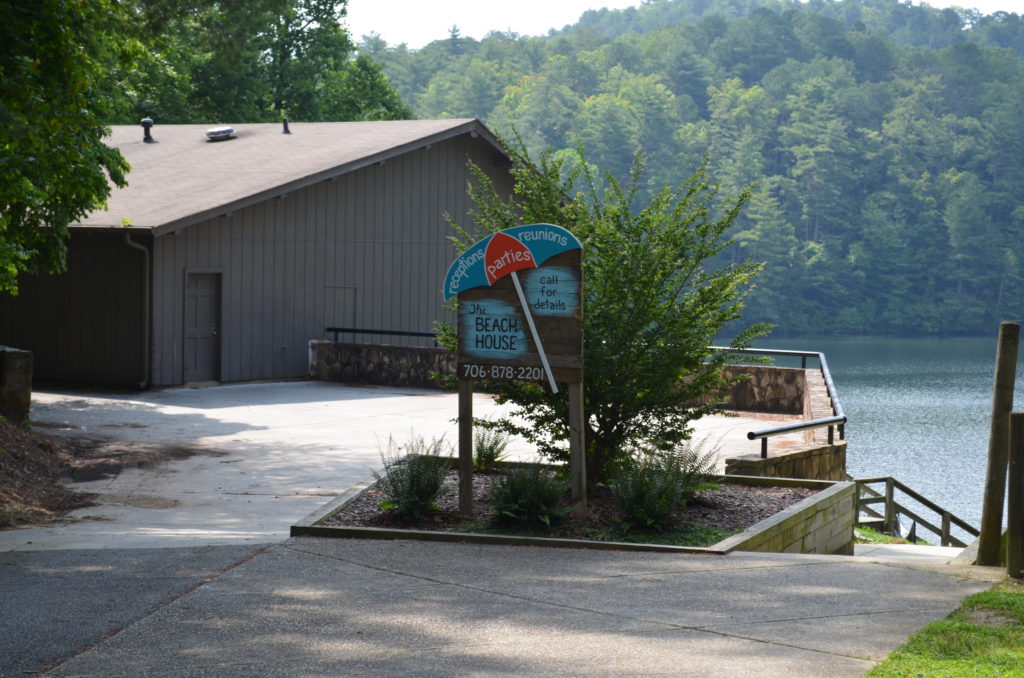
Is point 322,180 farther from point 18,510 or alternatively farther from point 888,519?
point 18,510

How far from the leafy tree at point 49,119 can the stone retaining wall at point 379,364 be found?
7.52m

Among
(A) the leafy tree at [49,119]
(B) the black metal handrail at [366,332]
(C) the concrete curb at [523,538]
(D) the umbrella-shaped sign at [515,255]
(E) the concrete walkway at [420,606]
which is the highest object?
(A) the leafy tree at [49,119]

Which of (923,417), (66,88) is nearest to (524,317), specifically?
(66,88)

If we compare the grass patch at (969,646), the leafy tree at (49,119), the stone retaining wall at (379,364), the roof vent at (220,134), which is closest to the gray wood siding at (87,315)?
the stone retaining wall at (379,364)

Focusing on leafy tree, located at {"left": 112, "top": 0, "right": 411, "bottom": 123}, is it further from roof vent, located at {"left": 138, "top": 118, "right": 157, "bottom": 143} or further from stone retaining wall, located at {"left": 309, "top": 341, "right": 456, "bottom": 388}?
stone retaining wall, located at {"left": 309, "top": 341, "right": 456, "bottom": 388}

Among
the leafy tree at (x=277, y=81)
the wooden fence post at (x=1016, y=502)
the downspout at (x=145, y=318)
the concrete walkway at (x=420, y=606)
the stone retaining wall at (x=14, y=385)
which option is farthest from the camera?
the leafy tree at (x=277, y=81)

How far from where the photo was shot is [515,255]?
8555 mm

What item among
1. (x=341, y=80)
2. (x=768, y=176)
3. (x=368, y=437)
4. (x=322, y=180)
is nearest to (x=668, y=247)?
(x=368, y=437)

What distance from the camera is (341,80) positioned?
1919 inches

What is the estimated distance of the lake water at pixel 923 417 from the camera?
29719mm

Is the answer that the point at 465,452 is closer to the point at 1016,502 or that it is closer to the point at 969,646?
the point at 1016,502

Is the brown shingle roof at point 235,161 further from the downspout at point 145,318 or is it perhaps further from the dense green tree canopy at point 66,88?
the dense green tree canopy at point 66,88

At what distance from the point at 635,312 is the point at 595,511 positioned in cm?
154

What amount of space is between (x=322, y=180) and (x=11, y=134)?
1250 cm
